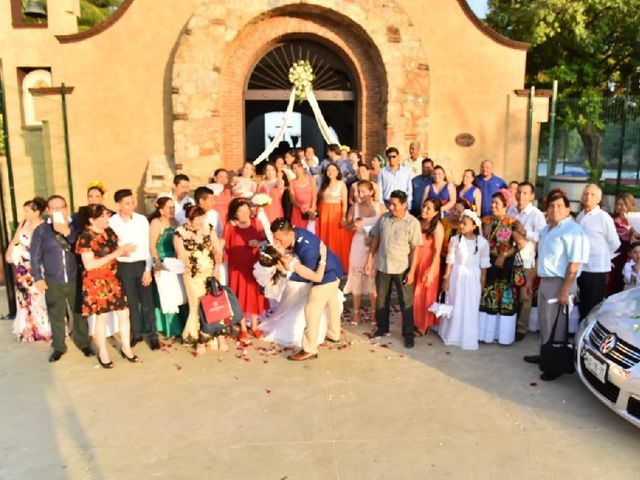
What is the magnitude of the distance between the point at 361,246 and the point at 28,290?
4.08 metres

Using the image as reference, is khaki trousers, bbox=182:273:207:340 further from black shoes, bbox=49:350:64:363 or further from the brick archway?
the brick archway

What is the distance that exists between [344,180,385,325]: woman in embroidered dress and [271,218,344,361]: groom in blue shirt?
3.13ft

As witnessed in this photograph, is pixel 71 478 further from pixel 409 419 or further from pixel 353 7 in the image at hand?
pixel 353 7

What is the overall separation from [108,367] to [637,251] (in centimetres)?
587

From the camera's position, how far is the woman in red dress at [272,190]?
8.15m

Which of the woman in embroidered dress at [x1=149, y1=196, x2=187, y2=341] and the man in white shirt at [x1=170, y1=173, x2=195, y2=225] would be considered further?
the man in white shirt at [x1=170, y1=173, x2=195, y2=225]

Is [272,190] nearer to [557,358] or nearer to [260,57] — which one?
[260,57]

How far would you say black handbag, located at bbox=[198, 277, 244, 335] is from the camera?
19.5 feet

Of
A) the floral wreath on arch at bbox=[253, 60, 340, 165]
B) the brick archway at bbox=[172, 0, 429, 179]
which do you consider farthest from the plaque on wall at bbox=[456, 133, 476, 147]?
the floral wreath on arch at bbox=[253, 60, 340, 165]

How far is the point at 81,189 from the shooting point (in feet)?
37.8

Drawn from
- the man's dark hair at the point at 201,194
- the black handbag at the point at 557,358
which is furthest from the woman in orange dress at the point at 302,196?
the black handbag at the point at 557,358

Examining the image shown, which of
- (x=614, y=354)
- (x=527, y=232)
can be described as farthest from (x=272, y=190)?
(x=614, y=354)

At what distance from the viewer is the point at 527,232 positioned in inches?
259

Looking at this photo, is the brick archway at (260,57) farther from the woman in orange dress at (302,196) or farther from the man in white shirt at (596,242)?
the man in white shirt at (596,242)
